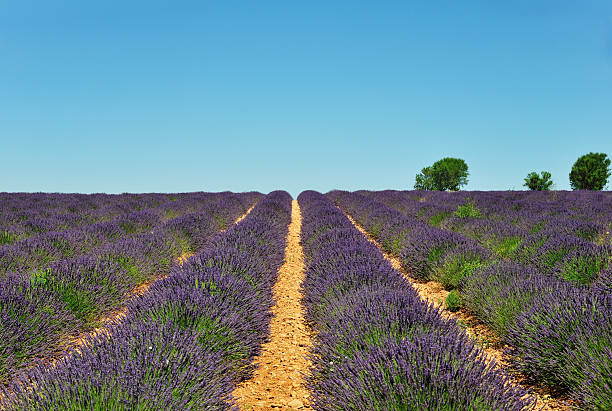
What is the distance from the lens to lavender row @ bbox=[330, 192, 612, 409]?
2658 millimetres

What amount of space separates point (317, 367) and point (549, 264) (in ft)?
12.9

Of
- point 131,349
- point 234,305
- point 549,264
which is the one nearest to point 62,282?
point 234,305

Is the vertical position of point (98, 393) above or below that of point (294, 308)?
above

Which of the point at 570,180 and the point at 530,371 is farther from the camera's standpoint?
the point at 570,180

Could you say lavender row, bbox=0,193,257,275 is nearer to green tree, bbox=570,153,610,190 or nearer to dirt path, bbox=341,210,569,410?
dirt path, bbox=341,210,569,410

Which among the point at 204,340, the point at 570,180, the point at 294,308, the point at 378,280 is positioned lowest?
the point at 294,308

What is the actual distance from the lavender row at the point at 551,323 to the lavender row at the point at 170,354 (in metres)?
2.24

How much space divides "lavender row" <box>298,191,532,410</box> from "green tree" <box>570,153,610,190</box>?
4416 cm

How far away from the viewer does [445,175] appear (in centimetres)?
5416

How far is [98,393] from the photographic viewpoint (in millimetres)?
1992

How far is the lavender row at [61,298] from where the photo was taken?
3383 mm

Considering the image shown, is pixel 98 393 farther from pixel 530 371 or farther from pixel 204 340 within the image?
pixel 530 371

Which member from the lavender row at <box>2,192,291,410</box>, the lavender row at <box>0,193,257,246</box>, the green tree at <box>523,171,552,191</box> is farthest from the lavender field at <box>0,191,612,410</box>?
the green tree at <box>523,171,552,191</box>

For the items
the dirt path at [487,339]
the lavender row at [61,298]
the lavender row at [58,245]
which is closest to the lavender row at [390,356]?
the dirt path at [487,339]
